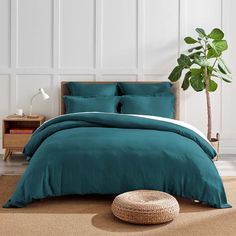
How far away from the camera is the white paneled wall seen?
638 centimetres

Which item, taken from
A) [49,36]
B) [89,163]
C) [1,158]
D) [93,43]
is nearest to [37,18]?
[49,36]

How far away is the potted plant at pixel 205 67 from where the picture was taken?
235 inches

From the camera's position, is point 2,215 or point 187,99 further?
point 187,99

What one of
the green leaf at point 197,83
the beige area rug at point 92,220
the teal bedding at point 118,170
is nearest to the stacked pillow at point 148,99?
the green leaf at point 197,83

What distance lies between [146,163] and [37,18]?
326cm

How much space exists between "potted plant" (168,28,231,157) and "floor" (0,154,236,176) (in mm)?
219

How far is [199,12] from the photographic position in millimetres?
6461

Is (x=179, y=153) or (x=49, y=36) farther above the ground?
(x=49, y=36)

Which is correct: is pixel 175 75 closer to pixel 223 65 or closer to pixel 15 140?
pixel 223 65

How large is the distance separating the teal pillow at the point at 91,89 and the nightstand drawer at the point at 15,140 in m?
0.76

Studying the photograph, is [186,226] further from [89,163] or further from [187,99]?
[187,99]

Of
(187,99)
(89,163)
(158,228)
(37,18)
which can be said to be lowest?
(158,228)

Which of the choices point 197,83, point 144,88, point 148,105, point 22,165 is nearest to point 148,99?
point 148,105

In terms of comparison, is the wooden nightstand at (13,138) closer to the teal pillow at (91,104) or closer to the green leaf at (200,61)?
the teal pillow at (91,104)
